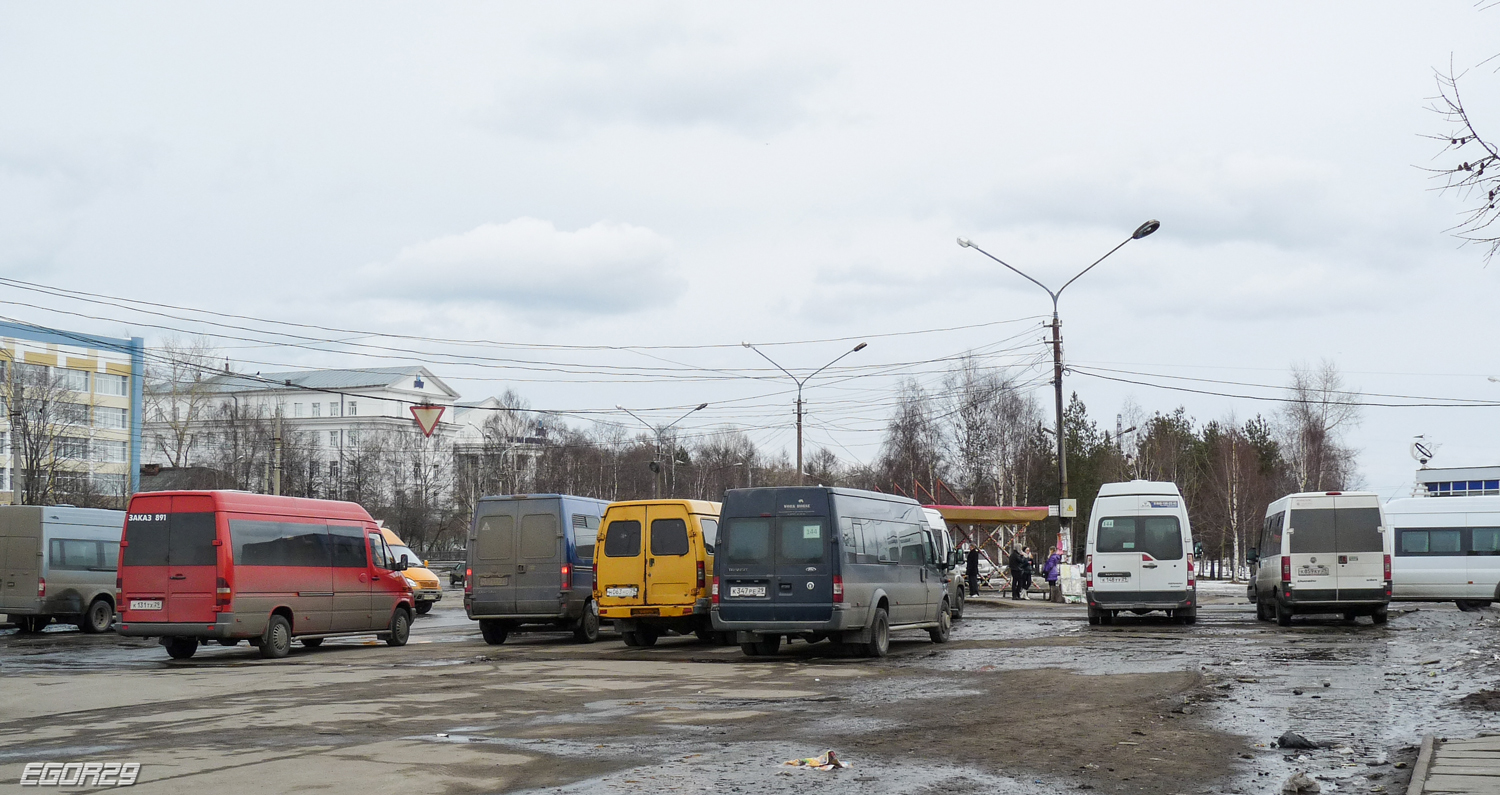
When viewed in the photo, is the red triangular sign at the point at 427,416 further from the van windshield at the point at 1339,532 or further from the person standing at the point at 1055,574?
the van windshield at the point at 1339,532

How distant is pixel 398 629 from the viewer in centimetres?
2338

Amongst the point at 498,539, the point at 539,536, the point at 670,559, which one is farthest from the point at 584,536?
the point at 670,559

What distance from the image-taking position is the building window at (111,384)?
320ft

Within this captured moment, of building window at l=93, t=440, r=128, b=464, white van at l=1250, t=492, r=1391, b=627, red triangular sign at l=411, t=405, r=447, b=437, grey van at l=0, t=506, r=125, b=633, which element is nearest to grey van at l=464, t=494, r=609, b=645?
grey van at l=0, t=506, r=125, b=633

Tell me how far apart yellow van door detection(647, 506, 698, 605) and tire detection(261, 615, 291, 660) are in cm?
555

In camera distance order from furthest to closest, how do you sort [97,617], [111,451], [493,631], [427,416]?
[111,451], [427,416], [97,617], [493,631]

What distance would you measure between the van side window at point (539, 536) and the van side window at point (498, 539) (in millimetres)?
193

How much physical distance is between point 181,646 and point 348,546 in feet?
9.83

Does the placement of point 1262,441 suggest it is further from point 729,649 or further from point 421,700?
point 421,700

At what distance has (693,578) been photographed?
70.0 feet

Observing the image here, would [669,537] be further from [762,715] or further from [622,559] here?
[762,715]

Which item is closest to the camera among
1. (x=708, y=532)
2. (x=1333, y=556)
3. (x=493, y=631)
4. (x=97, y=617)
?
(x=708, y=532)

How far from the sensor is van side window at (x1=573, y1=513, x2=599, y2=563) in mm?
23516

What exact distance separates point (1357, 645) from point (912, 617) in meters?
6.60
